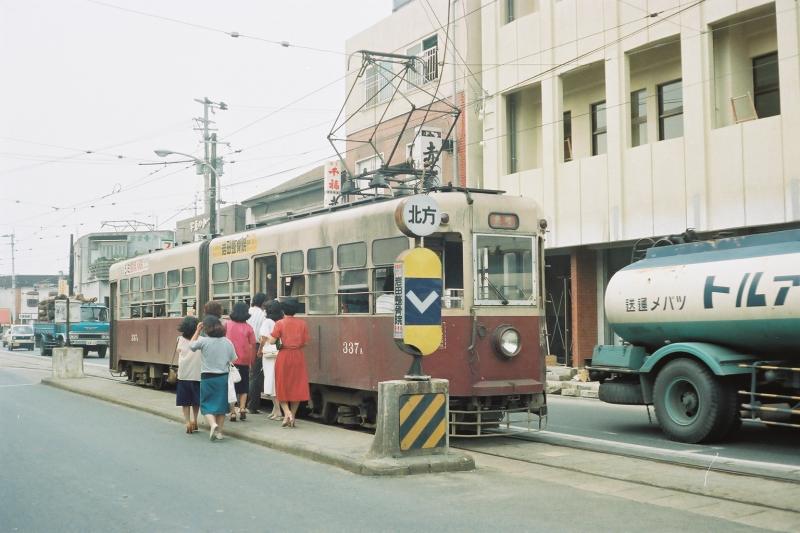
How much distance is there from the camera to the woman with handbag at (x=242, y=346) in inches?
505

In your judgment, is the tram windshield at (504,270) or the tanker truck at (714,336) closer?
the tanker truck at (714,336)

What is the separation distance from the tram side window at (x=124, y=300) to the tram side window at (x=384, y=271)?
11966mm

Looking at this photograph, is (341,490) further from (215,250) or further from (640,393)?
(215,250)

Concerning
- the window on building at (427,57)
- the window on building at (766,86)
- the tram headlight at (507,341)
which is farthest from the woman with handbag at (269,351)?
the window on building at (427,57)

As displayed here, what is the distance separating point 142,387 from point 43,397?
8.55 ft

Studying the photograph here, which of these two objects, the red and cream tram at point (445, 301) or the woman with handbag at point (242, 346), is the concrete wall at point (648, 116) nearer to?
the red and cream tram at point (445, 301)

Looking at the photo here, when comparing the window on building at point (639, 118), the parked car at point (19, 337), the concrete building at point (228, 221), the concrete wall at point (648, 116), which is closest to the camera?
the concrete wall at point (648, 116)

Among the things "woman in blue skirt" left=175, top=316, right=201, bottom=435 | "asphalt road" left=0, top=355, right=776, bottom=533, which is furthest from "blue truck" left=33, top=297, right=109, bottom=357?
"asphalt road" left=0, top=355, right=776, bottom=533

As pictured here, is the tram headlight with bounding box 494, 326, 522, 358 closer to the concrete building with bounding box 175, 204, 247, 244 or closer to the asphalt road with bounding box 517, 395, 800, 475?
the asphalt road with bounding box 517, 395, 800, 475

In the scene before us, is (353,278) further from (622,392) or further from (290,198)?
(290,198)

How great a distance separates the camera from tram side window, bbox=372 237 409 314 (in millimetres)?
11094

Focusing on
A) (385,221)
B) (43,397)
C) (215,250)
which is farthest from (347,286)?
(43,397)

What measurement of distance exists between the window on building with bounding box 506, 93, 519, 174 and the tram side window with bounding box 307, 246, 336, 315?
12.4 metres

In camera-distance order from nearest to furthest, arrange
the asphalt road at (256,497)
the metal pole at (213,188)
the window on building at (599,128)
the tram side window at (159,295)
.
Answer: the asphalt road at (256,497), the tram side window at (159,295), the window on building at (599,128), the metal pole at (213,188)
